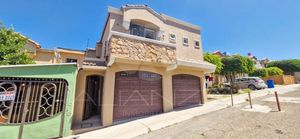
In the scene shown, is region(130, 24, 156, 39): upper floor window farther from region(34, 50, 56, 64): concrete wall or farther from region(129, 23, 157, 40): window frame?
region(34, 50, 56, 64): concrete wall

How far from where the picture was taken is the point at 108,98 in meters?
8.59

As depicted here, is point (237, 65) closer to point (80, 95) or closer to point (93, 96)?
point (93, 96)

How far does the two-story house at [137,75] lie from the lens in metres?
8.63

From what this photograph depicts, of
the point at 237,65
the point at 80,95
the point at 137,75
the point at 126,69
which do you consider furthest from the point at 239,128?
the point at 237,65

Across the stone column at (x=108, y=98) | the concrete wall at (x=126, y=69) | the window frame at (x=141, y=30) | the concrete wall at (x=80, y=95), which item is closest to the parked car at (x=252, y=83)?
the concrete wall at (x=126, y=69)

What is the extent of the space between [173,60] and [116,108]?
5271 mm

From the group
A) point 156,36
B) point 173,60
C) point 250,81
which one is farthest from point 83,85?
point 250,81

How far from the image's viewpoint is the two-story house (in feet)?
28.3

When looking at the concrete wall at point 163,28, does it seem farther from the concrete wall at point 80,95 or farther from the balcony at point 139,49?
the concrete wall at point 80,95

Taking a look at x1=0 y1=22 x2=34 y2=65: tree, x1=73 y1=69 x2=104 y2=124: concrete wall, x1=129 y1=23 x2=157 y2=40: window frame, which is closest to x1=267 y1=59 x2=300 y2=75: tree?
x1=129 y1=23 x2=157 y2=40: window frame

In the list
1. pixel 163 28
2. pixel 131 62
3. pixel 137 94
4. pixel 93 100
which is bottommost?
pixel 93 100

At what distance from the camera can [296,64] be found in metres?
39.7

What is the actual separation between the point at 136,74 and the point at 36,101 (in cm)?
578

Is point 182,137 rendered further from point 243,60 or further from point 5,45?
point 243,60
